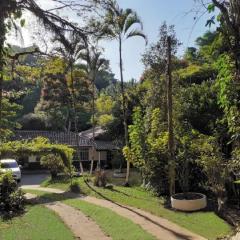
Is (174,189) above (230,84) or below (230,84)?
below

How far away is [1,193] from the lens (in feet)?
66.6

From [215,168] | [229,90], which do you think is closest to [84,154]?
[215,168]

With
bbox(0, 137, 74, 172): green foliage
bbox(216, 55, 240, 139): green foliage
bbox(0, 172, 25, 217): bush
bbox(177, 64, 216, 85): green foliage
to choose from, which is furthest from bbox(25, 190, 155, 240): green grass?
bbox(177, 64, 216, 85): green foliage

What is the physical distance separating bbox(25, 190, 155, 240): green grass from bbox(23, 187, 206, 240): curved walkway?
0.34 m

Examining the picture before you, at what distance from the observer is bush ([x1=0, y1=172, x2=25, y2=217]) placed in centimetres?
1957

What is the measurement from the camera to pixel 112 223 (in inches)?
637

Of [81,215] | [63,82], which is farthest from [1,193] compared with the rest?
[63,82]

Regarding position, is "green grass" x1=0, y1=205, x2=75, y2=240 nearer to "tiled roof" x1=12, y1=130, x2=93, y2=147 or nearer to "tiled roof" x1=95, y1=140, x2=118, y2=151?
"tiled roof" x1=95, y1=140, x2=118, y2=151

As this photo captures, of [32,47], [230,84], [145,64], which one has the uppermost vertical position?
[145,64]

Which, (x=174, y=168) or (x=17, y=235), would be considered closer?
(x=17, y=235)

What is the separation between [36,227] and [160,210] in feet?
18.3

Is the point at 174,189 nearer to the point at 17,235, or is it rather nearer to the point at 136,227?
the point at 136,227

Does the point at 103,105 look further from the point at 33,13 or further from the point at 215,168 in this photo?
the point at 33,13

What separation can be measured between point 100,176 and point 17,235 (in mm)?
11933
